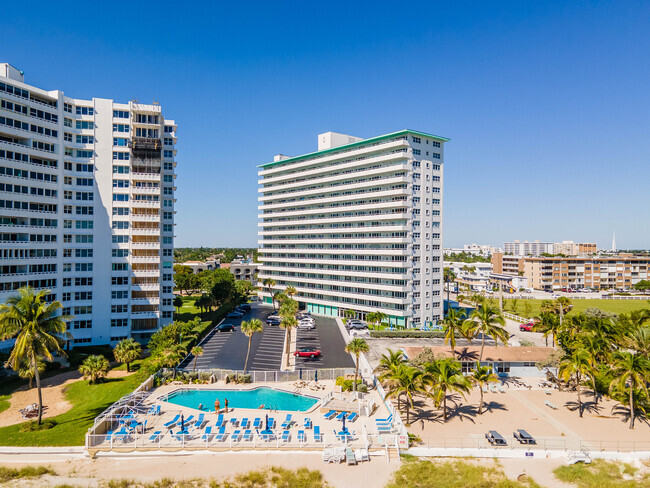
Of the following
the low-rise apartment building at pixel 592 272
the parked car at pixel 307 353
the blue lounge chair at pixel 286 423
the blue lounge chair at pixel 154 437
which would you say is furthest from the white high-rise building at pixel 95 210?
the low-rise apartment building at pixel 592 272

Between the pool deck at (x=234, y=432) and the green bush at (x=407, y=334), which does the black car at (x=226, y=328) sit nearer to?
the green bush at (x=407, y=334)

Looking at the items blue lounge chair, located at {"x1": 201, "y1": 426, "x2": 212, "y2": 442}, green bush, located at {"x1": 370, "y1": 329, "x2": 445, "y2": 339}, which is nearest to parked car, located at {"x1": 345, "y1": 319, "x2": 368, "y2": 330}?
green bush, located at {"x1": 370, "y1": 329, "x2": 445, "y2": 339}

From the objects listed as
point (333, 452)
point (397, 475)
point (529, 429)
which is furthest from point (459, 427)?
point (333, 452)

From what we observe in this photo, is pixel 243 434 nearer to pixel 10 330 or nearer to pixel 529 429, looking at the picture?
pixel 10 330

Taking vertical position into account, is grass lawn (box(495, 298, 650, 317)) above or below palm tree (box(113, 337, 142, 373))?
below

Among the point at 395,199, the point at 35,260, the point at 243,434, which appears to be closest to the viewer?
the point at 243,434

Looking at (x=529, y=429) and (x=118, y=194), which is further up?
(x=118, y=194)

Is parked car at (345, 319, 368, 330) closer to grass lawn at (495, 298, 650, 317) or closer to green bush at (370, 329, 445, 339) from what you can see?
green bush at (370, 329, 445, 339)
